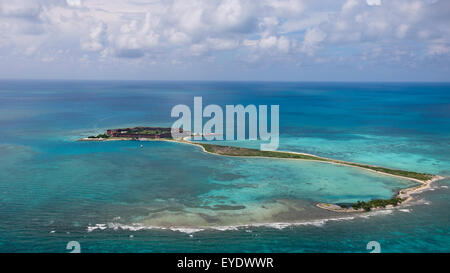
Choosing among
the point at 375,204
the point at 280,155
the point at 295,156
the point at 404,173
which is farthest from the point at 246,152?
the point at 375,204

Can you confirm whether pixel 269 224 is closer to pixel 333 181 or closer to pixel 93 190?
pixel 333 181

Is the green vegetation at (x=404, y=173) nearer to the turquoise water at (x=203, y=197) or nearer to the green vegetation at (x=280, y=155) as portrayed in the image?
the green vegetation at (x=280, y=155)

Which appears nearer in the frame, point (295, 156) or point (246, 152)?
point (295, 156)

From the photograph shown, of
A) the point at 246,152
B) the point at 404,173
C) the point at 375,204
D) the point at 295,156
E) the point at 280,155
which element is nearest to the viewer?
the point at 375,204

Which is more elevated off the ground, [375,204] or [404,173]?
[404,173]

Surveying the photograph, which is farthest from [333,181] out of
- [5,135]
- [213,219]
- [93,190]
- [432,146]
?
[5,135]

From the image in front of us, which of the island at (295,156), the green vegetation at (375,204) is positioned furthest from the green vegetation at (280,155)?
the green vegetation at (375,204)

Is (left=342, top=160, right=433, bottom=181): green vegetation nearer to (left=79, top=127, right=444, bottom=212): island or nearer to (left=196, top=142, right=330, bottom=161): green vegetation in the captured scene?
(left=79, top=127, right=444, bottom=212): island

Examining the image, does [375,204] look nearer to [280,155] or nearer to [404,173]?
[404,173]

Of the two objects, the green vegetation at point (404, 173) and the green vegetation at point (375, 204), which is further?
the green vegetation at point (404, 173)
